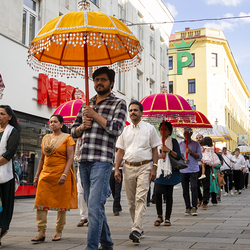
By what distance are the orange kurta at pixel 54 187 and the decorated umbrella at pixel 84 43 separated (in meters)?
1.25

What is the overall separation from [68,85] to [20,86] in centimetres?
326

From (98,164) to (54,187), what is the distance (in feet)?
5.83

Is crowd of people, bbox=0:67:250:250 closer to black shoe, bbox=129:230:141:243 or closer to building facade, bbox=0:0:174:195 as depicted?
black shoe, bbox=129:230:141:243

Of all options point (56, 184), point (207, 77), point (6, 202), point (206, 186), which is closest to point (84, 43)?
point (56, 184)

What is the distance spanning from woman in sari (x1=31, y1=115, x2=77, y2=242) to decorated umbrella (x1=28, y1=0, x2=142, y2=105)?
43.0 inches

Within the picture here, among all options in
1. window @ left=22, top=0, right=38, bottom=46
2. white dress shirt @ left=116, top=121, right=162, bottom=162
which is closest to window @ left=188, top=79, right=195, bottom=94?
window @ left=22, top=0, right=38, bottom=46

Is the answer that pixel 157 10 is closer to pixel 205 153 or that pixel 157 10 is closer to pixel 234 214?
pixel 205 153

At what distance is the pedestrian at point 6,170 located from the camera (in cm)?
552

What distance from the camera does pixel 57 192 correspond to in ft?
20.2

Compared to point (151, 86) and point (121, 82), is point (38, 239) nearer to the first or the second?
point (121, 82)

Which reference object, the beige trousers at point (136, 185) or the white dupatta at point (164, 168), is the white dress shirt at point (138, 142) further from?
the white dupatta at point (164, 168)

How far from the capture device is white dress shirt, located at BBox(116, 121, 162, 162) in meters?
6.43

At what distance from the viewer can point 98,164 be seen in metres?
4.60

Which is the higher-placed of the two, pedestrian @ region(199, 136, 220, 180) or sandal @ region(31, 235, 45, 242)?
pedestrian @ region(199, 136, 220, 180)
